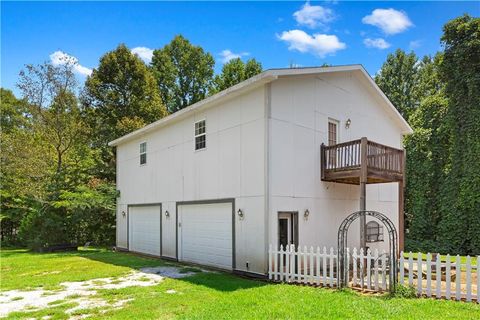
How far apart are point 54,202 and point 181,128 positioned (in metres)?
8.96

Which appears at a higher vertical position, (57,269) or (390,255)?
(390,255)

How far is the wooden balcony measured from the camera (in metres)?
10.6

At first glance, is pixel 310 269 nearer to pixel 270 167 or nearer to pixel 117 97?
pixel 270 167

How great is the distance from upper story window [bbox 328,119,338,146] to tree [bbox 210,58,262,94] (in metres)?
21.3

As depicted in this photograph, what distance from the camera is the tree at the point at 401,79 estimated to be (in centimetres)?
3048

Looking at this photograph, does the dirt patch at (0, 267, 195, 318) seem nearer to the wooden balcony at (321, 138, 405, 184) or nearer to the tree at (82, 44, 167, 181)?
the wooden balcony at (321, 138, 405, 184)

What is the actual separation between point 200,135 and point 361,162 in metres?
5.42

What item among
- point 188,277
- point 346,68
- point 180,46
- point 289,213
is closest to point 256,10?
point 346,68

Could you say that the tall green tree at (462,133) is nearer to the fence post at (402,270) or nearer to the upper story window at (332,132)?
the upper story window at (332,132)

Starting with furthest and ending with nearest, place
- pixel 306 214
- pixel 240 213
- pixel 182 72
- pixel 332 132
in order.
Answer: pixel 182 72 < pixel 332 132 < pixel 306 214 < pixel 240 213

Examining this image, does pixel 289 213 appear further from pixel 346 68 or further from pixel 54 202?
pixel 54 202

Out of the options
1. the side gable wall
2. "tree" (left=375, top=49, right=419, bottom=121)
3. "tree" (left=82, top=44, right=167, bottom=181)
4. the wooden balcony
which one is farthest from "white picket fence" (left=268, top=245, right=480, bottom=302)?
"tree" (left=375, top=49, right=419, bottom=121)

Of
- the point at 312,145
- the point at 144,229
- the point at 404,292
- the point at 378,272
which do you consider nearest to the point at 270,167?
the point at 312,145

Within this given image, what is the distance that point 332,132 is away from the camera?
12727 millimetres
